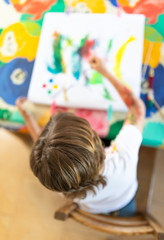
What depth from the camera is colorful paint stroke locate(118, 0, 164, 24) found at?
0.73 meters

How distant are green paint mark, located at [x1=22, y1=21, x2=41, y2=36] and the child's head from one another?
368 mm

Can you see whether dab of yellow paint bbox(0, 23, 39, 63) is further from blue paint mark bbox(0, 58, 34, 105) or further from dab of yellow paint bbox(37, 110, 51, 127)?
dab of yellow paint bbox(37, 110, 51, 127)

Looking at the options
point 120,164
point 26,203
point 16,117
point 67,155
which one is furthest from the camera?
point 26,203

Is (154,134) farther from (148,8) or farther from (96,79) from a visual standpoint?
(148,8)

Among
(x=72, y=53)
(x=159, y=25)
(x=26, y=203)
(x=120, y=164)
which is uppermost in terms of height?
(x=159, y=25)

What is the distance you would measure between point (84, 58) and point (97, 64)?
51 mm

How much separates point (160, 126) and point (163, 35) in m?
0.27

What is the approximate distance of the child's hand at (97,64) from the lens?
720 mm

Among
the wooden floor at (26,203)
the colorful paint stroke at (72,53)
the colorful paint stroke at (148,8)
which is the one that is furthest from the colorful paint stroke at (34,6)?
the wooden floor at (26,203)

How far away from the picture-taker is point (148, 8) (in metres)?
0.74

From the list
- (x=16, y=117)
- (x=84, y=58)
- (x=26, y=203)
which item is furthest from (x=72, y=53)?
(x=26, y=203)

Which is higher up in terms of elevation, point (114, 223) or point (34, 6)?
point (34, 6)

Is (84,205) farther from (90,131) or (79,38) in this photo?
(79,38)

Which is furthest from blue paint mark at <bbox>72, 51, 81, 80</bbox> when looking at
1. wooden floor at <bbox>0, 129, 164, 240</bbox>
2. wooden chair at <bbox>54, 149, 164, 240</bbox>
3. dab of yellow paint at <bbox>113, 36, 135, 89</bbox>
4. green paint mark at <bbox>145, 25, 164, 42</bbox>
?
wooden floor at <bbox>0, 129, 164, 240</bbox>
